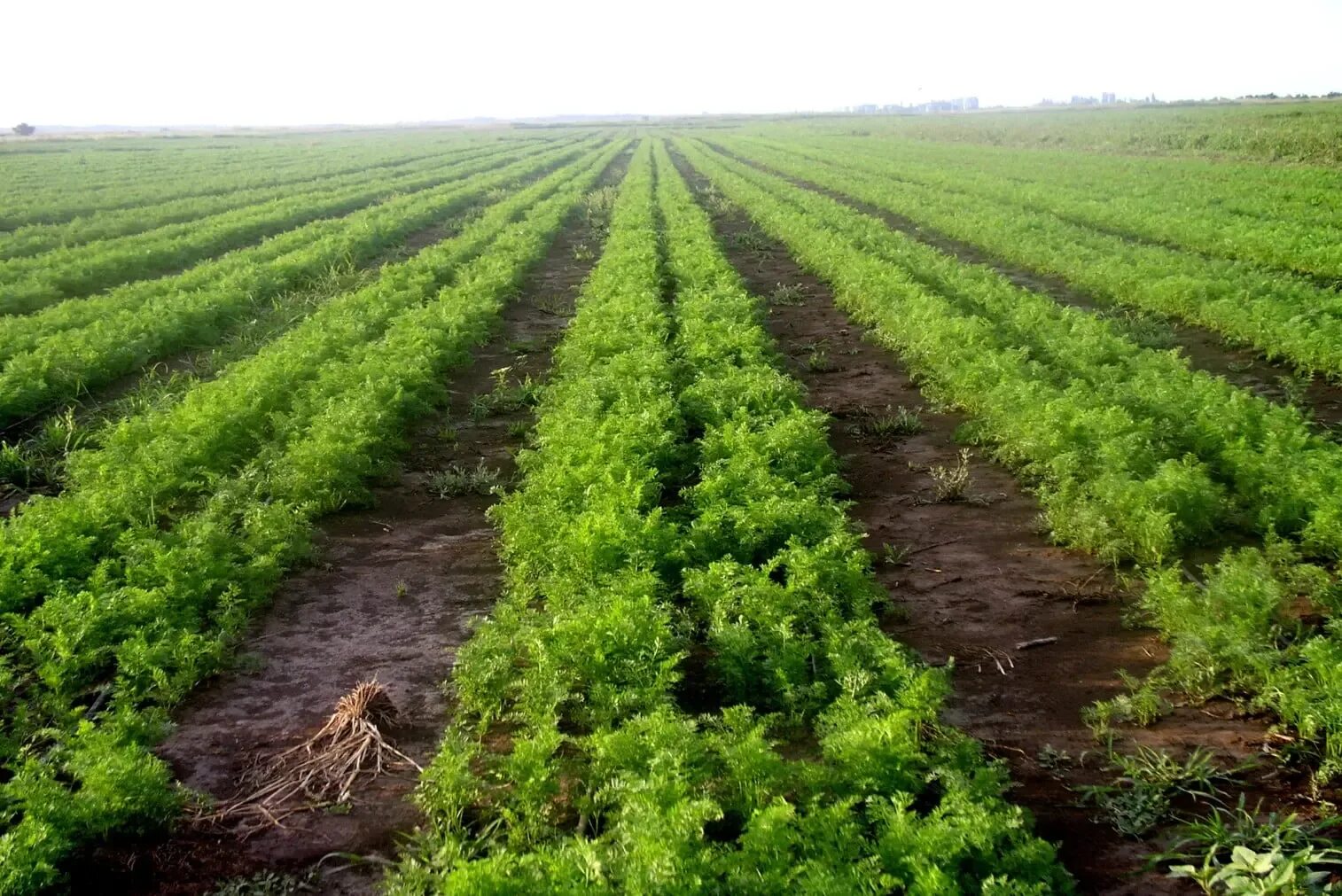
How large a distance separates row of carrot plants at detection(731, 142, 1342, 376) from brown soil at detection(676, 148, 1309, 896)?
18.3 feet

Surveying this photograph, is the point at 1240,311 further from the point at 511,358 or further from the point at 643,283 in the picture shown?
the point at 511,358

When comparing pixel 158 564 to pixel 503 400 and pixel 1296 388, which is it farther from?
pixel 1296 388

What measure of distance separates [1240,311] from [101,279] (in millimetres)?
22313

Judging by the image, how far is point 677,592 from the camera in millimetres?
6855

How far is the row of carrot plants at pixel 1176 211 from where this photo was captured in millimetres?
18578

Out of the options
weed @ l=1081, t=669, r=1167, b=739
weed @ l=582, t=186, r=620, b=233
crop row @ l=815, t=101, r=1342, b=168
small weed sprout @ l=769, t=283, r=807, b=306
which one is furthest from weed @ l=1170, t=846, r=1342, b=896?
crop row @ l=815, t=101, r=1342, b=168

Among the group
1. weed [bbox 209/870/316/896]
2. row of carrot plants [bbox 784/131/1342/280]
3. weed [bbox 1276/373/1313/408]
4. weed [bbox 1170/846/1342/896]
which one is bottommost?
weed [bbox 209/870/316/896]

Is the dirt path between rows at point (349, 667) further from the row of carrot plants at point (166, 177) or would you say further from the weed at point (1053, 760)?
the row of carrot plants at point (166, 177)

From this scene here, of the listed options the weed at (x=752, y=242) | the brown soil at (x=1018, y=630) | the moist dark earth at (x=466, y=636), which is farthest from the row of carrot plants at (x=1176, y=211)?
the brown soil at (x=1018, y=630)

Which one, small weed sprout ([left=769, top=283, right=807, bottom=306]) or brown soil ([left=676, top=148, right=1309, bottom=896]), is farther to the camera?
small weed sprout ([left=769, top=283, right=807, bottom=306])

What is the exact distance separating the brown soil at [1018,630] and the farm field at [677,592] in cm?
4

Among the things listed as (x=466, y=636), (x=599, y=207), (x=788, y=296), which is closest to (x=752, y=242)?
(x=788, y=296)

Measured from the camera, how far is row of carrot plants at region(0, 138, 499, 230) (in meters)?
30.5

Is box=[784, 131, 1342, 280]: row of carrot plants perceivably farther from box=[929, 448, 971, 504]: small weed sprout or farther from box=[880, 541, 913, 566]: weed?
box=[880, 541, 913, 566]: weed
